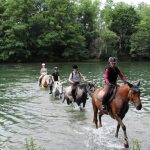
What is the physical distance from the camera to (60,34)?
255 ft

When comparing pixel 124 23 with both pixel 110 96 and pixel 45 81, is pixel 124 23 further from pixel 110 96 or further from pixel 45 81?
pixel 110 96

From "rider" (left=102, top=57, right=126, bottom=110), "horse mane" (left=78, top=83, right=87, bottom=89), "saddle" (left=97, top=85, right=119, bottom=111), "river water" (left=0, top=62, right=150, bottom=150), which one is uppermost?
"rider" (left=102, top=57, right=126, bottom=110)

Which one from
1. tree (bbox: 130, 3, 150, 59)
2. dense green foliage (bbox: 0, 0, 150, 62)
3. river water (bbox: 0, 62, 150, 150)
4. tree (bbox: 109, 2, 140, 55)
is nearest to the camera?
river water (bbox: 0, 62, 150, 150)

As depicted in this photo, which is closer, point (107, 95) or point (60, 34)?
point (107, 95)

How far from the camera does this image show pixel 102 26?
89.1 m

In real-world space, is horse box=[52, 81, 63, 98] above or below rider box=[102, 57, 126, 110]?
below

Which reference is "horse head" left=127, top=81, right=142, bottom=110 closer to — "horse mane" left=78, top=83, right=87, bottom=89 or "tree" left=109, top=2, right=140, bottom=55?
"horse mane" left=78, top=83, right=87, bottom=89

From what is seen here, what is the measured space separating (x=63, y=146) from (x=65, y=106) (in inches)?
326

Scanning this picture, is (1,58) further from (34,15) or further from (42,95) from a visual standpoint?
(42,95)

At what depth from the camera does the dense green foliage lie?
75438 millimetres

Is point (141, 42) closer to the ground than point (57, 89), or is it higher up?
higher up

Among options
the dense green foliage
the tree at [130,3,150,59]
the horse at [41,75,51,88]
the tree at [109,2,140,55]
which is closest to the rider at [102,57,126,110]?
the horse at [41,75,51,88]

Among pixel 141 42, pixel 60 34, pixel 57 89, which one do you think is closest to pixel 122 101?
pixel 57 89

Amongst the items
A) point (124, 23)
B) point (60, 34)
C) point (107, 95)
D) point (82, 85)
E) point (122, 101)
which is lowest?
point (82, 85)
